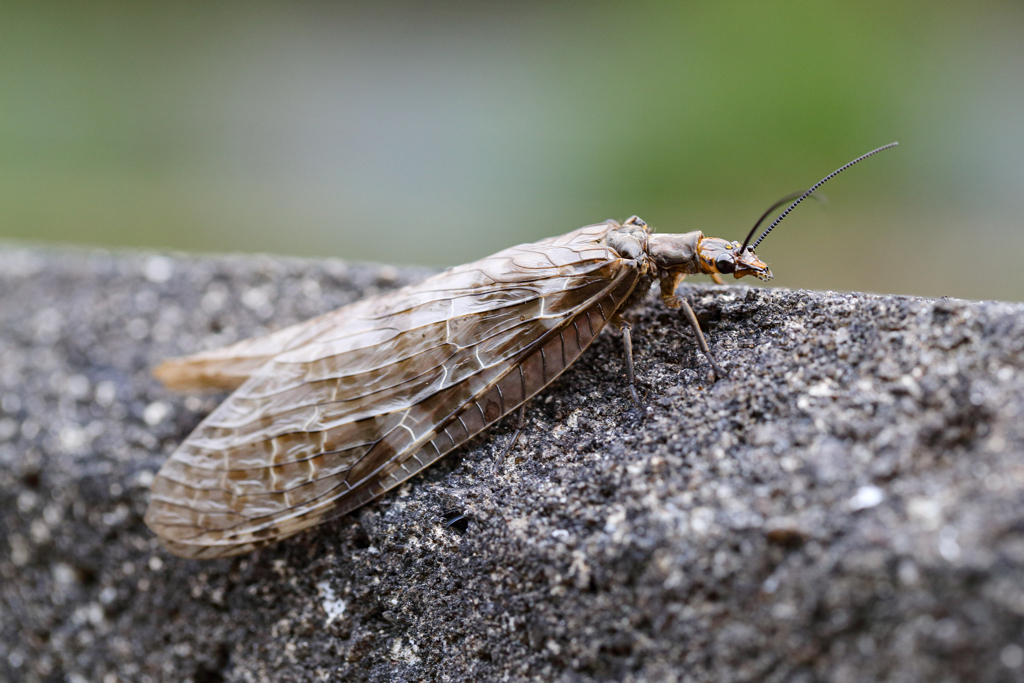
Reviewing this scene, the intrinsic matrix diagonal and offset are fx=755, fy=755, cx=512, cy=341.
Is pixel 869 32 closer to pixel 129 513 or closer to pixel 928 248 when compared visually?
pixel 928 248

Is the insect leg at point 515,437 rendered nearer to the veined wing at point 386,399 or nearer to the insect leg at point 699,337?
the veined wing at point 386,399

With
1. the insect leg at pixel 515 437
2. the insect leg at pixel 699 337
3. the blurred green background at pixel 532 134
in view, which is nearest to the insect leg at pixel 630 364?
the insect leg at pixel 699 337

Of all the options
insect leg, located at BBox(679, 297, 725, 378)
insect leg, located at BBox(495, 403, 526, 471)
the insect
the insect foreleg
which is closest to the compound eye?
the insect

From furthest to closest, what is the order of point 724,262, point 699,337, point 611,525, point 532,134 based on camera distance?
1. point 532,134
2. point 724,262
3. point 699,337
4. point 611,525

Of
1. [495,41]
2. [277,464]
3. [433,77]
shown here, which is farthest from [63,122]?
[277,464]

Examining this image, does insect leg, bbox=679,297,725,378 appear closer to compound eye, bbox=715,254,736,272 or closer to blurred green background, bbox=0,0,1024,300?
compound eye, bbox=715,254,736,272

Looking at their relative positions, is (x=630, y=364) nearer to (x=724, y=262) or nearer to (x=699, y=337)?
(x=699, y=337)

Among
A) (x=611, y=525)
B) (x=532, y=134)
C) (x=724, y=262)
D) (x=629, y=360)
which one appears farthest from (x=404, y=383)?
(x=532, y=134)

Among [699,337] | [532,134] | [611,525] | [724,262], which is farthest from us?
[532,134]
